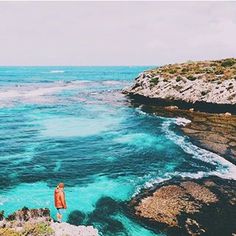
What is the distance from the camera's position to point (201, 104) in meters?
67.9

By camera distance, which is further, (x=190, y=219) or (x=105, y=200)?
(x=105, y=200)

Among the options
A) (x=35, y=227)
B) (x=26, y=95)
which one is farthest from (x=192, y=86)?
(x=35, y=227)

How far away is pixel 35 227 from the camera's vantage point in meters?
17.3

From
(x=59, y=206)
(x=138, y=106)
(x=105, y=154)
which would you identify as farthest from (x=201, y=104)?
(x=59, y=206)

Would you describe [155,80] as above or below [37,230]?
above

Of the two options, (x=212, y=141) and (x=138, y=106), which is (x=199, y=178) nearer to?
(x=212, y=141)

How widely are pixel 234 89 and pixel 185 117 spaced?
13015 mm

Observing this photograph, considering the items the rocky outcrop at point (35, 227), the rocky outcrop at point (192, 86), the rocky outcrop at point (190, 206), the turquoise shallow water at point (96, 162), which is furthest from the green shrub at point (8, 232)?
the rocky outcrop at point (192, 86)

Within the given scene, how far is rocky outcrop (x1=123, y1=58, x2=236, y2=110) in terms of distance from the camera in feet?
219

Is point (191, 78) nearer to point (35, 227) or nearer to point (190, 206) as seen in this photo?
point (190, 206)

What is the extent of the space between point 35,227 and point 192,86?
199 ft

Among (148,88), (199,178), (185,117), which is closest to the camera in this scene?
(199,178)

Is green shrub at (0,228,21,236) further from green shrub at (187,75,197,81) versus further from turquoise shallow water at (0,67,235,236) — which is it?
green shrub at (187,75,197,81)

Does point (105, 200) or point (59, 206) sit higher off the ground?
point (59, 206)
